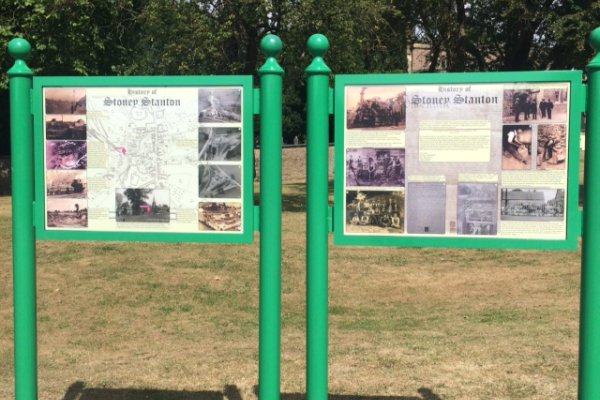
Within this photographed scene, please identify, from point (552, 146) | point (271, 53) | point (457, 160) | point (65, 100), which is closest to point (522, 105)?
point (552, 146)

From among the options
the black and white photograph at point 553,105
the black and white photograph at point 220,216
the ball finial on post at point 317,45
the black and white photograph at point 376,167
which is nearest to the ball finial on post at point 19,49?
the black and white photograph at point 220,216

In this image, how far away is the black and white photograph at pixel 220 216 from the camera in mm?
3605

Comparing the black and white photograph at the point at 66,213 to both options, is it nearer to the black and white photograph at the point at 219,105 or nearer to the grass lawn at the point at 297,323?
the black and white photograph at the point at 219,105

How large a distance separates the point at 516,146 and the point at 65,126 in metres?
2.21

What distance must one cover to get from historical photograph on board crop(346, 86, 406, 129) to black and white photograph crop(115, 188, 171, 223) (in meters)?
1.00

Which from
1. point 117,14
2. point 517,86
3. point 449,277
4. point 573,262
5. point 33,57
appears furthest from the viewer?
point 33,57

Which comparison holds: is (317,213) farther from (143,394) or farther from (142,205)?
(143,394)

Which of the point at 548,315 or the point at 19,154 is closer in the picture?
the point at 19,154

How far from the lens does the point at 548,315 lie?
6.91 meters

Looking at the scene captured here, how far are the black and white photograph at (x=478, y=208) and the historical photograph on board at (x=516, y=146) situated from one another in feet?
0.45

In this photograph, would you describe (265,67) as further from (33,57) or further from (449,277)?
(33,57)

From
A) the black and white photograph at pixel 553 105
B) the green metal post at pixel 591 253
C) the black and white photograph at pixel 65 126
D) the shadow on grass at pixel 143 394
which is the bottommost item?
the shadow on grass at pixel 143 394

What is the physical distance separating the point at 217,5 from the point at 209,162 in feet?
43.6

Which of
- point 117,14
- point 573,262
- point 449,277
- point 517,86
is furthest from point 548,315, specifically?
point 117,14
